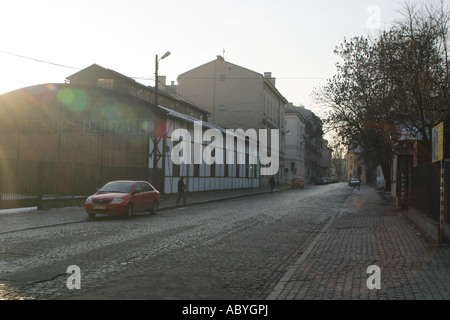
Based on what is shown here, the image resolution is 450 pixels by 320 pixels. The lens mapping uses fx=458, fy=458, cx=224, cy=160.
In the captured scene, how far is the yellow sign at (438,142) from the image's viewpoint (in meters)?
10.3

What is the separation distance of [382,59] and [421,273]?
1341 centimetres

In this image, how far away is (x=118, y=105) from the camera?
30672 mm

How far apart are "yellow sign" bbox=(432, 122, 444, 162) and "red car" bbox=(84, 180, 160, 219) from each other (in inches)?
419

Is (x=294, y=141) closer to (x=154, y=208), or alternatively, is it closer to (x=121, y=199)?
(x=154, y=208)

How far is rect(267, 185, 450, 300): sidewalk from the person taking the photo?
6.05m

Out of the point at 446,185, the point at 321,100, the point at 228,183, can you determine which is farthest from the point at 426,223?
the point at 228,183

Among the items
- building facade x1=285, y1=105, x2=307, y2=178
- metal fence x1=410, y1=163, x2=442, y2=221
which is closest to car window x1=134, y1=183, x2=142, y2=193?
metal fence x1=410, y1=163, x2=442, y2=221

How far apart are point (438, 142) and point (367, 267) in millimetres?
4358

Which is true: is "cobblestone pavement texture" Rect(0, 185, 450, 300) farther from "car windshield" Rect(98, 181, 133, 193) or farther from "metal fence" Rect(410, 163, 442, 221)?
"car windshield" Rect(98, 181, 133, 193)

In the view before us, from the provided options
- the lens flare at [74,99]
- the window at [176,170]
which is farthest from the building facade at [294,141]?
the lens flare at [74,99]

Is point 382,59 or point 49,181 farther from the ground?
point 382,59

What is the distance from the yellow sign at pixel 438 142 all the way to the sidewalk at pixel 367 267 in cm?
206

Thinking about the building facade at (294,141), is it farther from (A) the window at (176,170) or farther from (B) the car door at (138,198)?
(B) the car door at (138,198)
